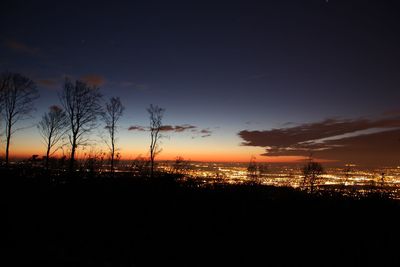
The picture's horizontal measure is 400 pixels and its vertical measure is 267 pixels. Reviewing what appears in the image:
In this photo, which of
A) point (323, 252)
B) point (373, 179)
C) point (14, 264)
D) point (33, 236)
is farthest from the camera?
point (373, 179)

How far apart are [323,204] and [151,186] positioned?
27.8ft

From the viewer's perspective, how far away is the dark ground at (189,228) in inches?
289

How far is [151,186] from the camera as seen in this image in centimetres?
1411

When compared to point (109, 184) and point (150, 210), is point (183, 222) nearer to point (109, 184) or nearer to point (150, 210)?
point (150, 210)

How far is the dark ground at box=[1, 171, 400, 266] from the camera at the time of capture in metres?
7.34

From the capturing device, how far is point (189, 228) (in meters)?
9.34

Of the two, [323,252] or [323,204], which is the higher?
[323,204]

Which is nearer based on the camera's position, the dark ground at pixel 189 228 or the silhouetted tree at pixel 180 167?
the dark ground at pixel 189 228

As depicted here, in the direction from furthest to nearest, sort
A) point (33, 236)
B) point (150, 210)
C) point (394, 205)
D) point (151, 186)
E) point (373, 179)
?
point (373, 179) → point (151, 186) → point (394, 205) → point (150, 210) → point (33, 236)

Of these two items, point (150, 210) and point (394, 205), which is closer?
point (150, 210)

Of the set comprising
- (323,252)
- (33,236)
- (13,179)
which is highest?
(13,179)

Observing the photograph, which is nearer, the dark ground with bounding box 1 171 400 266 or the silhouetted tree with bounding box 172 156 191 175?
the dark ground with bounding box 1 171 400 266

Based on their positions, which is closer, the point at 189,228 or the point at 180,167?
the point at 189,228

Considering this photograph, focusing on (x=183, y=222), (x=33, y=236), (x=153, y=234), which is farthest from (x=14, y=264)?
(x=183, y=222)
